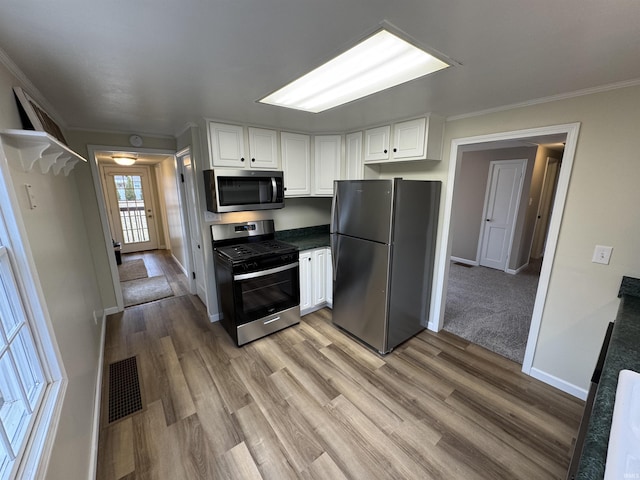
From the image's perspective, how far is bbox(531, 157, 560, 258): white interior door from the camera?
512 cm

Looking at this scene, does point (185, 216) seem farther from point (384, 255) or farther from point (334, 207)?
point (384, 255)

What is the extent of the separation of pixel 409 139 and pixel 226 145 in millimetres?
1852

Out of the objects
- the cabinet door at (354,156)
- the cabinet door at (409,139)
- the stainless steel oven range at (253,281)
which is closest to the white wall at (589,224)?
the cabinet door at (409,139)

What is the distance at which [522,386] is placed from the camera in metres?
2.17

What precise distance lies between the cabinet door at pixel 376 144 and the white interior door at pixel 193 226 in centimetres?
203

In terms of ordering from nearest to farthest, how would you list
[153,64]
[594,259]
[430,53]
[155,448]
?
[430,53] → [153,64] → [155,448] → [594,259]

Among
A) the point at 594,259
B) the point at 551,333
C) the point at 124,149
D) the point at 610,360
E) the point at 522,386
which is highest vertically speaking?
the point at 124,149

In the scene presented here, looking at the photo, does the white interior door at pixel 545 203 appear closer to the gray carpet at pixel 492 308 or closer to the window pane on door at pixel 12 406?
the gray carpet at pixel 492 308

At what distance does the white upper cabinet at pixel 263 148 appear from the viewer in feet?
9.11

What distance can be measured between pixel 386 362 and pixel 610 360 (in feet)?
5.34

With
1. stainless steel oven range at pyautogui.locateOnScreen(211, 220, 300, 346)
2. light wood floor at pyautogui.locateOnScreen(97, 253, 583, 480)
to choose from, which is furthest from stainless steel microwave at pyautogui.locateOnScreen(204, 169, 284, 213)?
light wood floor at pyautogui.locateOnScreen(97, 253, 583, 480)

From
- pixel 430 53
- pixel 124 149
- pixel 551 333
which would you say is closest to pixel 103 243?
pixel 124 149

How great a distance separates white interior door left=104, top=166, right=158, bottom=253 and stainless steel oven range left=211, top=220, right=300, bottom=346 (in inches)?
188

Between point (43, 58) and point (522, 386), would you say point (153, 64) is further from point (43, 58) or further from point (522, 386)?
point (522, 386)
